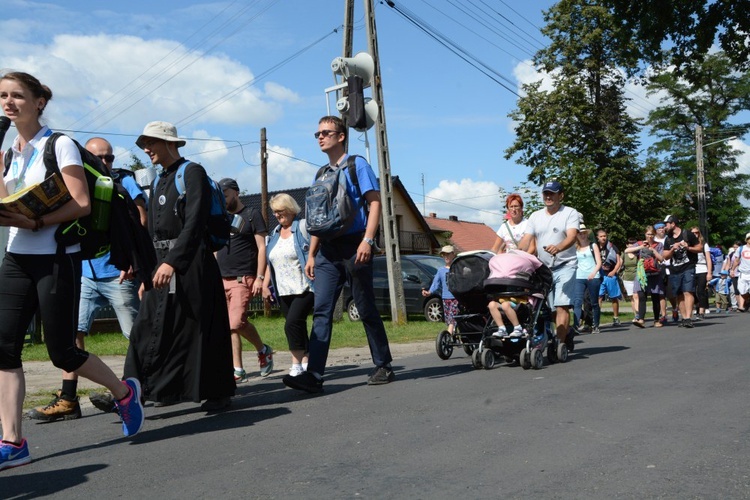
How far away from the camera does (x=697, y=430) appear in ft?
16.7

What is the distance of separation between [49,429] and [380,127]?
12.1 metres

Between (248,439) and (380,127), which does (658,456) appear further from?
(380,127)

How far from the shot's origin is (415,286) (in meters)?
19.7

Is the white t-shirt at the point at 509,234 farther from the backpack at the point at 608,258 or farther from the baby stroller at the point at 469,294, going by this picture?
the backpack at the point at 608,258

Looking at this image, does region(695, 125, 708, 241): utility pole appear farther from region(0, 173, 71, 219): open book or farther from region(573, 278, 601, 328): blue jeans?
region(0, 173, 71, 219): open book

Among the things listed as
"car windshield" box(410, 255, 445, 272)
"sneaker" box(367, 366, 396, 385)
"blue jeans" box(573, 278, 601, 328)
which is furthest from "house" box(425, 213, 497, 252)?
"sneaker" box(367, 366, 396, 385)

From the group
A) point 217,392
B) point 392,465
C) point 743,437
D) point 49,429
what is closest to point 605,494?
point 392,465

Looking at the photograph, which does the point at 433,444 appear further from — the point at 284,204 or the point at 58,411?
the point at 284,204

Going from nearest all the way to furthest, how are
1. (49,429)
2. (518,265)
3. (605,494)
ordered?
(605,494) → (49,429) → (518,265)

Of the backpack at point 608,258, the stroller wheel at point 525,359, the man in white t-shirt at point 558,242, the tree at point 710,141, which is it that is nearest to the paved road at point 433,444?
the stroller wheel at point 525,359

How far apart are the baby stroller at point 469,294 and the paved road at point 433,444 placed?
1808 millimetres

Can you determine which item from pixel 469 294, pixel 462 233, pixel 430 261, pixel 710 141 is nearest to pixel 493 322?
pixel 469 294

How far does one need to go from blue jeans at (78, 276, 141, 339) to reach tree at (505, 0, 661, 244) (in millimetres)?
37497

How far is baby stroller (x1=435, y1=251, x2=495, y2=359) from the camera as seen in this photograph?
9320mm
